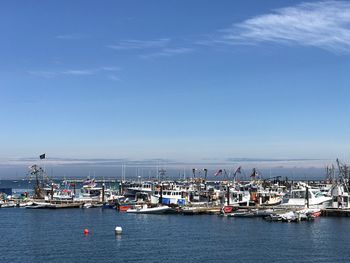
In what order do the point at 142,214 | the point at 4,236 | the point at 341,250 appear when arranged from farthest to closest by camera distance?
1. the point at 142,214
2. the point at 4,236
3. the point at 341,250

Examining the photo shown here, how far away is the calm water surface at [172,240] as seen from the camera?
56.1m

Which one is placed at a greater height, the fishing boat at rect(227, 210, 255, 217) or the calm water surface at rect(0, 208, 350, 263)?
the fishing boat at rect(227, 210, 255, 217)

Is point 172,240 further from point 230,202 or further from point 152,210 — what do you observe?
point 230,202

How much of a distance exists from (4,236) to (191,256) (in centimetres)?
2907

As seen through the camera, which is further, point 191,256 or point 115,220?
point 115,220

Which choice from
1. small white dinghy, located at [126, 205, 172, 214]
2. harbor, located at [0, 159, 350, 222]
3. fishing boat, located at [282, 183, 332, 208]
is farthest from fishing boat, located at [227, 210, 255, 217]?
small white dinghy, located at [126, 205, 172, 214]

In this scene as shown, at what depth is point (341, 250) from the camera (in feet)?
197

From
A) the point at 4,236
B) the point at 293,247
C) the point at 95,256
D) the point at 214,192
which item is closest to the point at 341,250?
the point at 293,247

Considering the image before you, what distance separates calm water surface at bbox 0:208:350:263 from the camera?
5612 centimetres

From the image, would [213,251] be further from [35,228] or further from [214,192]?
[214,192]

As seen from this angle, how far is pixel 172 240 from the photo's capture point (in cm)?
6750

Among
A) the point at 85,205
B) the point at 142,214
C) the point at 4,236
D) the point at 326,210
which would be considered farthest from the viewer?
the point at 85,205

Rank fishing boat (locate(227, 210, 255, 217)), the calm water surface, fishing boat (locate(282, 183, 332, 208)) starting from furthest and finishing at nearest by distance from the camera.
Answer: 1. fishing boat (locate(282, 183, 332, 208))
2. fishing boat (locate(227, 210, 255, 217))
3. the calm water surface

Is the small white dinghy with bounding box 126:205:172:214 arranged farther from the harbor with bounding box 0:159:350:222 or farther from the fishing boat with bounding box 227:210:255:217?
the fishing boat with bounding box 227:210:255:217
